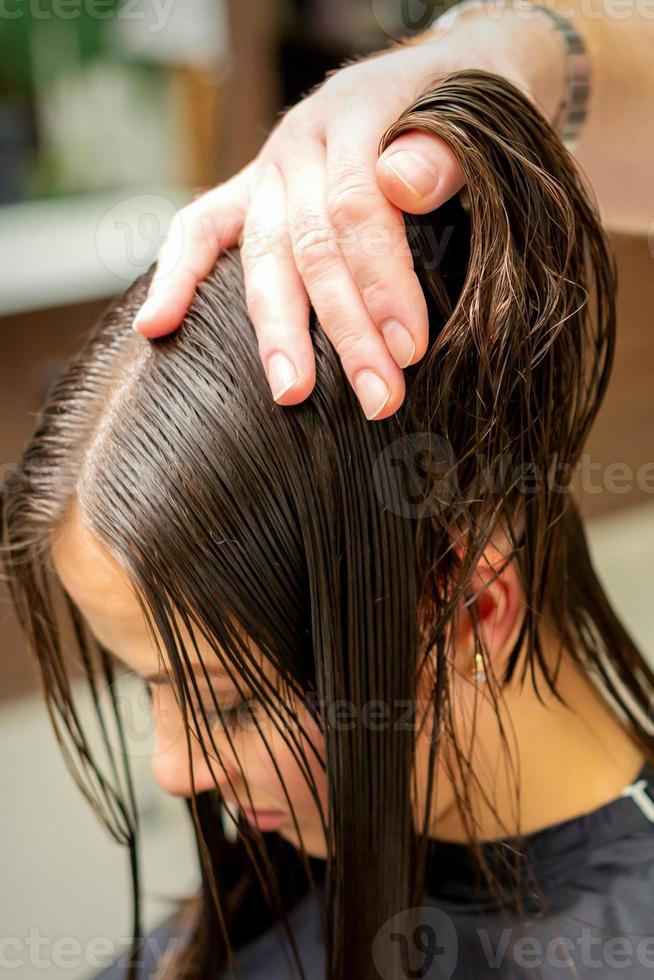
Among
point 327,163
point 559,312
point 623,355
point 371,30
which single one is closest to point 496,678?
point 559,312

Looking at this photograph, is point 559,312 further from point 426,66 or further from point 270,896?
point 270,896

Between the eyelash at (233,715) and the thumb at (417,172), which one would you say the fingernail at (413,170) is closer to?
the thumb at (417,172)

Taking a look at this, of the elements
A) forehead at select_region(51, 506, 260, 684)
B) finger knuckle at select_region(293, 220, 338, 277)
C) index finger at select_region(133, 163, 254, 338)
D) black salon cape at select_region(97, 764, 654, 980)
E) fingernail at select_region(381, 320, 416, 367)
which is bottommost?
black salon cape at select_region(97, 764, 654, 980)

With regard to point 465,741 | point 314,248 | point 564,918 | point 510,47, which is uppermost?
point 510,47

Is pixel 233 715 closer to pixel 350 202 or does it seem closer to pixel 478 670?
pixel 478 670

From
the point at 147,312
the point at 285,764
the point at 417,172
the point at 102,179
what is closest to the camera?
the point at 417,172

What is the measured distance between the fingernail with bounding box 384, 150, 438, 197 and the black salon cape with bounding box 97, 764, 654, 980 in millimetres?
585

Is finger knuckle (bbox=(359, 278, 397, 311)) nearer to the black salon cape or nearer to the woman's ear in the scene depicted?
the woman's ear

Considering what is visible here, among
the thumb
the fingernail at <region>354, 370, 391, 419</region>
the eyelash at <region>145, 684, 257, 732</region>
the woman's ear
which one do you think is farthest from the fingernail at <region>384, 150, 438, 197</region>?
the eyelash at <region>145, 684, 257, 732</region>

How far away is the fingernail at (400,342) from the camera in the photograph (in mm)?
607

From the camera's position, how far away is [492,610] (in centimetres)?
79

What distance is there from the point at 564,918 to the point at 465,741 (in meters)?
0.19

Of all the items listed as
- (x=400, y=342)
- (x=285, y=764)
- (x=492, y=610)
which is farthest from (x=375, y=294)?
(x=285, y=764)

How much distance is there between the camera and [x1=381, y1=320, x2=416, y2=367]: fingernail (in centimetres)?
61
